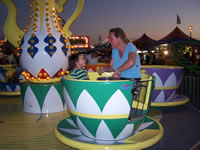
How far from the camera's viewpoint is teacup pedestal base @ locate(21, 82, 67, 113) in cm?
261

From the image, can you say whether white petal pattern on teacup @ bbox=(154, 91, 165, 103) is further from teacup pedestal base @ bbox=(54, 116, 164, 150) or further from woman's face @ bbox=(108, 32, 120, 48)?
woman's face @ bbox=(108, 32, 120, 48)

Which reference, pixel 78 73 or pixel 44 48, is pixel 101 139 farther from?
pixel 44 48

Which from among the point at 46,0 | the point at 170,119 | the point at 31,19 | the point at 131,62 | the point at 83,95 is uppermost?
the point at 46,0

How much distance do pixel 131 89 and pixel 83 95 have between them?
0.29m

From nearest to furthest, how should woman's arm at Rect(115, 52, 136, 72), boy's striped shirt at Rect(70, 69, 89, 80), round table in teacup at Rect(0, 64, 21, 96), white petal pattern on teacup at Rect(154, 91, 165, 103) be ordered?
woman's arm at Rect(115, 52, 136, 72)
boy's striped shirt at Rect(70, 69, 89, 80)
white petal pattern on teacup at Rect(154, 91, 165, 103)
round table in teacup at Rect(0, 64, 21, 96)

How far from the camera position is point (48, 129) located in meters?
2.07

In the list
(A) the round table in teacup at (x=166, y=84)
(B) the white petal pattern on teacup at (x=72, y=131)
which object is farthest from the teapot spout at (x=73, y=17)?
(B) the white petal pattern on teacup at (x=72, y=131)

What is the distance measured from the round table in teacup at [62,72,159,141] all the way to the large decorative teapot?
1162 mm

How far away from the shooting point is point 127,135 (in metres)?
1.57

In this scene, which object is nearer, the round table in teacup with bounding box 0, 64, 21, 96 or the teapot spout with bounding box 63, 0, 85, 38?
the teapot spout with bounding box 63, 0, 85, 38

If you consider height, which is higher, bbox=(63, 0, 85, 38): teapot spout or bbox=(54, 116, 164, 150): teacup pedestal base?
bbox=(63, 0, 85, 38): teapot spout

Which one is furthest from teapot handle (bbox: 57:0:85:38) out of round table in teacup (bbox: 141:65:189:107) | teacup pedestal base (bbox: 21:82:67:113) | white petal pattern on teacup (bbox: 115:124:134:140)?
white petal pattern on teacup (bbox: 115:124:134:140)

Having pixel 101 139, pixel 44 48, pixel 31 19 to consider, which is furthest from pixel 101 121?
pixel 31 19

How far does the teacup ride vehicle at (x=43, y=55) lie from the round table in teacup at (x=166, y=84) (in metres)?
1.09
